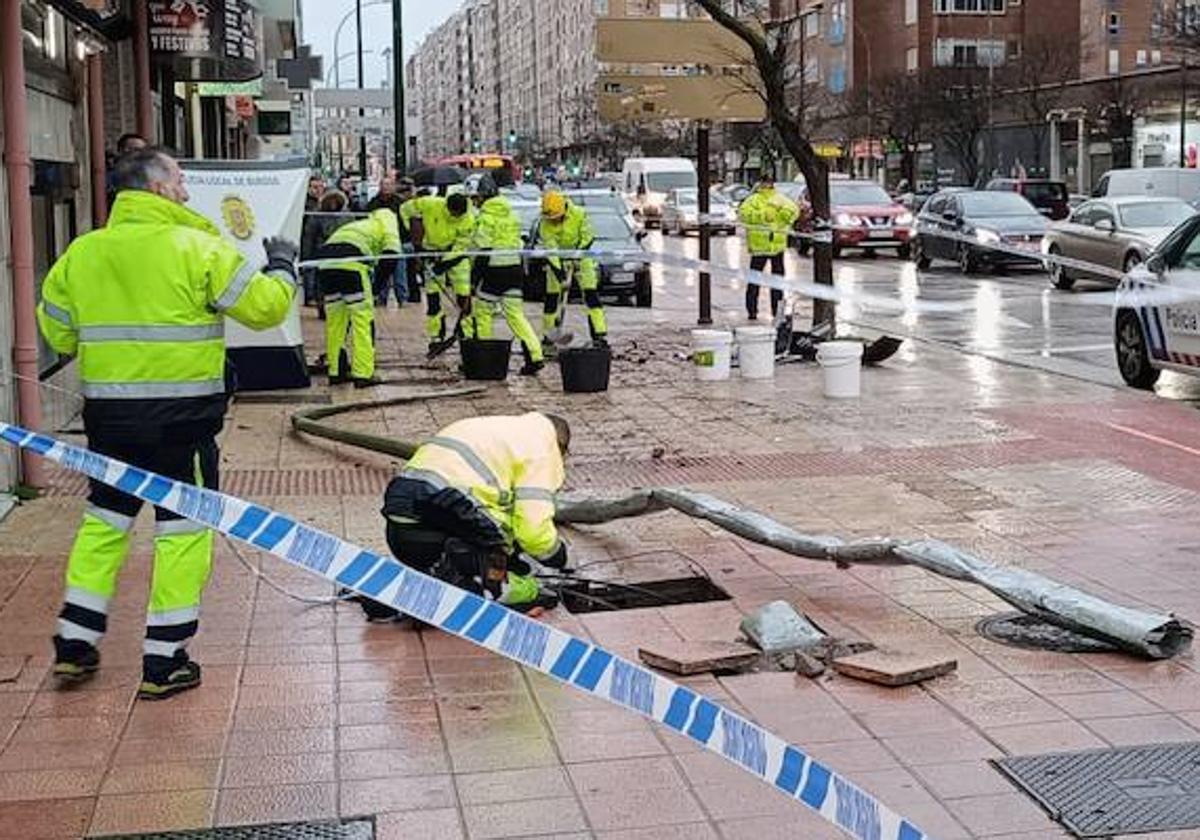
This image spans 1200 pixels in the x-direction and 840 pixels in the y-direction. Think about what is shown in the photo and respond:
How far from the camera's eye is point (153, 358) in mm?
5336

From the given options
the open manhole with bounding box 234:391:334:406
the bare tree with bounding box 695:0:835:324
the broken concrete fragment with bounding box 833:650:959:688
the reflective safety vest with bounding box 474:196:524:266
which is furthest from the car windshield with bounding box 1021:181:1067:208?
the broken concrete fragment with bounding box 833:650:959:688

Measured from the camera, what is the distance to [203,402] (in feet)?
17.9

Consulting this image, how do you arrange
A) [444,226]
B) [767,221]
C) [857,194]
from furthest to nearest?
[857,194], [767,221], [444,226]

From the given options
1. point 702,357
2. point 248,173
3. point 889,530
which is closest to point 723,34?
point 702,357

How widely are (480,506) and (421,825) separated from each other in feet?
6.41

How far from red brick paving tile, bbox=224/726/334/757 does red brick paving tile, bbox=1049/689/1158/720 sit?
245 centimetres

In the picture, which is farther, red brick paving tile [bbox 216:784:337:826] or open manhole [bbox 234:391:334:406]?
open manhole [bbox 234:391:334:406]

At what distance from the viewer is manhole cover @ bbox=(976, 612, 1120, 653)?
6.00m

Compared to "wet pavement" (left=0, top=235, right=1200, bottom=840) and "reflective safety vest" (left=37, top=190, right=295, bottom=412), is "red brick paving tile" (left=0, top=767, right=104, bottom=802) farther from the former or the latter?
"reflective safety vest" (left=37, top=190, right=295, bottom=412)

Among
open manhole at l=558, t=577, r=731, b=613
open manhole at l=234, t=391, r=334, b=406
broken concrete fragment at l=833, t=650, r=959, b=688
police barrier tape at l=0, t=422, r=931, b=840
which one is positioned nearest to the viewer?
police barrier tape at l=0, t=422, r=931, b=840

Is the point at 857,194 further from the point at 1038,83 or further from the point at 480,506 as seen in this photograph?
the point at 1038,83

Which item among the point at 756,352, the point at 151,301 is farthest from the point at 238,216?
the point at 151,301

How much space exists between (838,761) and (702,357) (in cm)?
915

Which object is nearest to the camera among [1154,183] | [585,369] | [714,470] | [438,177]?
[714,470]
